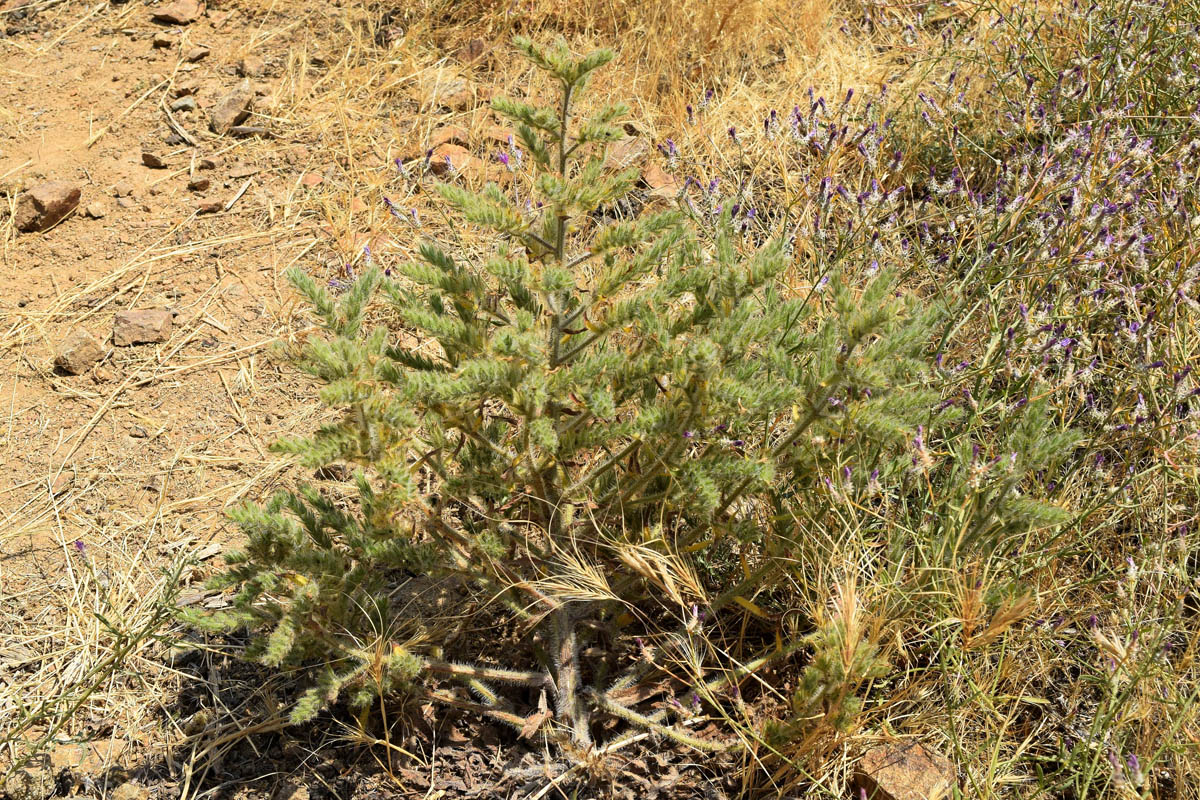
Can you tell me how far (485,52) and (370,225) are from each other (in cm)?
101

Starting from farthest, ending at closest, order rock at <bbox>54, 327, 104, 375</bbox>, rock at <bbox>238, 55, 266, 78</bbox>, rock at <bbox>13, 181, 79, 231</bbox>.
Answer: rock at <bbox>238, 55, 266, 78</bbox>
rock at <bbox>13, 181, 79, 231</bbox>
rock at <bbox>54, 327, 104, 375</bbox>

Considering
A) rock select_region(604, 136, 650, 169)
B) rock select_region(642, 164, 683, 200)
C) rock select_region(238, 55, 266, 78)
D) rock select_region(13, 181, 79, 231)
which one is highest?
rock select_region(238, 55, 266, 78)

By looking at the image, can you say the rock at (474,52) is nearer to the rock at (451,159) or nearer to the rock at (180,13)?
the rock at (451,159)

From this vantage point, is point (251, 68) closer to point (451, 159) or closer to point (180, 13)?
point (180, 13)

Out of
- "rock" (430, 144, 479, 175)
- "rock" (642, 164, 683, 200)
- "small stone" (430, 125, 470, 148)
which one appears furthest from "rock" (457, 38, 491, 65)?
"rock" (642, 164, 683, 200)

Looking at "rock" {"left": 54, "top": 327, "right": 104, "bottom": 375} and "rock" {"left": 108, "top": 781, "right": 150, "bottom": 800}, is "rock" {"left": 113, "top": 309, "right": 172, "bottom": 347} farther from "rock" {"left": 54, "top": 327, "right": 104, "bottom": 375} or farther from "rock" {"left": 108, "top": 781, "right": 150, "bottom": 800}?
"rock" {"left": 108, "top": 781, "right": 150, "bottom": 800}

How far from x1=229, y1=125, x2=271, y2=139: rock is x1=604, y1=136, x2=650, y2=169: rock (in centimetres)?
128

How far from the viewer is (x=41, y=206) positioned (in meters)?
3.43

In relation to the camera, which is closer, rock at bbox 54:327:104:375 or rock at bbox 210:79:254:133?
rock at bbox 54:327:104:375

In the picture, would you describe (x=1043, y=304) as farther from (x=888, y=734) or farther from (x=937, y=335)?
(x=888, y=734)

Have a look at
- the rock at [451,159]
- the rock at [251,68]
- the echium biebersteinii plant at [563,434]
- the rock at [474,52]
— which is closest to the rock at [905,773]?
the echium biebersteinii plant at [563,434]

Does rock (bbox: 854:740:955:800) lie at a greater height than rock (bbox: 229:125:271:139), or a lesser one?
lesser

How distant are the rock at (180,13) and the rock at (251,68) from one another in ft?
1.35

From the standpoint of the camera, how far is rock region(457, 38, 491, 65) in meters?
3.98
